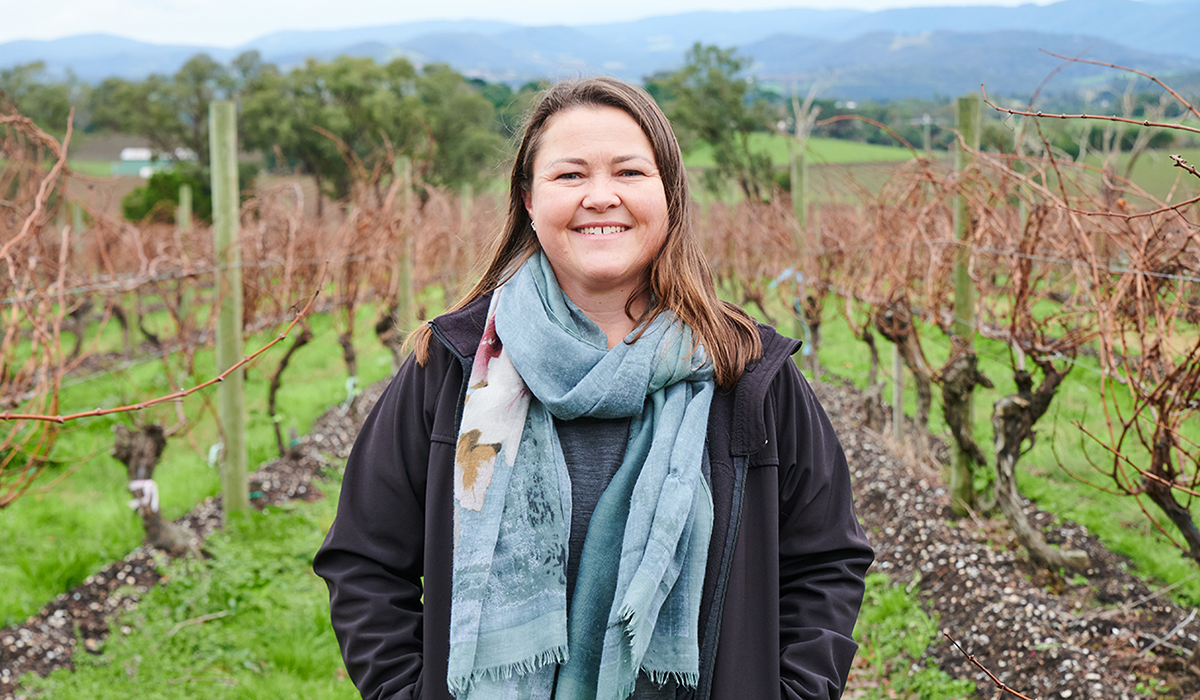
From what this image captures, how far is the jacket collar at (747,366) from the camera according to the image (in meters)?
1.51

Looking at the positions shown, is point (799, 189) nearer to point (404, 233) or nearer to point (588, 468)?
point (404, 233)

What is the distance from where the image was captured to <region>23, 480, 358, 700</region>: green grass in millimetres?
3553

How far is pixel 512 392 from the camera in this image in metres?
1.54

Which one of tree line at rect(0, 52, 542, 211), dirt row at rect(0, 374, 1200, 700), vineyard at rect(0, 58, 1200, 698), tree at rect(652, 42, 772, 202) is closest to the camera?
vineyard at rect(0, 58, 1200, 698)

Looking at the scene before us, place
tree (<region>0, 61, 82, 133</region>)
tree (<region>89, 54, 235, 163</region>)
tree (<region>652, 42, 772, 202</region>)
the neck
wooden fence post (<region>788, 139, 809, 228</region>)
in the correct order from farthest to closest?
tree (<region>89, 54, 235, 163</region>) < tree (<region>0, 61, 82, 133</region>) < tree (<region>652, 42, 772, 202</region>) < wooden fence post (<region>788, 139, 809, 228</region>) < the neck

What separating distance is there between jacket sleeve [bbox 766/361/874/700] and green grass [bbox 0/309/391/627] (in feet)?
8.55

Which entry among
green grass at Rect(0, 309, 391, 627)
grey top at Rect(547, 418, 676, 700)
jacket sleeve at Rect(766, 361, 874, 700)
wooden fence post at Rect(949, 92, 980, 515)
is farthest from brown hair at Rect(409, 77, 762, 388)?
wooden fence post at Rect(949, 92, 980, 515)

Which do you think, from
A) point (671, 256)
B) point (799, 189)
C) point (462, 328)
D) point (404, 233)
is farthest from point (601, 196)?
point (799, 189)

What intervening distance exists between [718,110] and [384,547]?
3243cm

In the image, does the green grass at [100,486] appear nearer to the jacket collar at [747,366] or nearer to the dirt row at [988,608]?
the dirt row at [988,608]

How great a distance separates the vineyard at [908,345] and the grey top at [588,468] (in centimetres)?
55

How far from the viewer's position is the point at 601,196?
1.54 m

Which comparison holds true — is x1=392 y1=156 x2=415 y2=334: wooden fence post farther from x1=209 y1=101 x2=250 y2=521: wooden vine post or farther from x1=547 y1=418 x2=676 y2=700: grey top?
x1=547 y1=418 x2=676 y2=700: grey top

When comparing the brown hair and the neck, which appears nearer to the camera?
the brown hair
